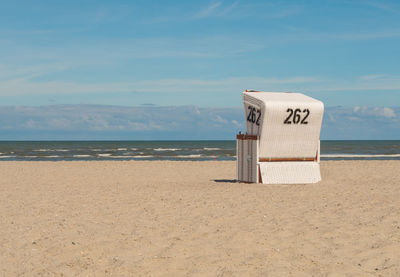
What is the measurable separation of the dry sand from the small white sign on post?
2810 millimetres

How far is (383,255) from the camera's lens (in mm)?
6801

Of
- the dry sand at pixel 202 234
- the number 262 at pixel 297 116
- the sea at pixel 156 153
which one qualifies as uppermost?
the number 262 at pixel 297 116

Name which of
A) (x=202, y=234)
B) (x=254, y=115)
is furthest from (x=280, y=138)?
(x=202, y=234)

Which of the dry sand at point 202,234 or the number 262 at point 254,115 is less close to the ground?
the number 262 at point 254,115

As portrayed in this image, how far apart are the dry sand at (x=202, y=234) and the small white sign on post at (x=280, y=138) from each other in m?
2.81

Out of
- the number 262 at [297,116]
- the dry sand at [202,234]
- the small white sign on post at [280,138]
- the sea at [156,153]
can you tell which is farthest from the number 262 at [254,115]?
the sea at [156,153]

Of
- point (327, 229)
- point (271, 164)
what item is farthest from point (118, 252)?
point (271, 164)

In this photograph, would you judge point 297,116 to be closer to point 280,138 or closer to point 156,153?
point 280,138

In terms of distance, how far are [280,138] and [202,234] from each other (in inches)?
343

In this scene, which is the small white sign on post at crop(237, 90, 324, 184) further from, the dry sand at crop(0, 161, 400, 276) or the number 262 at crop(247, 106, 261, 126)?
the dry sand at crop(0, 161, 400, 276)

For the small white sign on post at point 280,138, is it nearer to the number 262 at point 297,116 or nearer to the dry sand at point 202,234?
the number 262 at point 297,116

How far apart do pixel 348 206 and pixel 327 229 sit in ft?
9.80

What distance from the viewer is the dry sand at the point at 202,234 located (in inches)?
251

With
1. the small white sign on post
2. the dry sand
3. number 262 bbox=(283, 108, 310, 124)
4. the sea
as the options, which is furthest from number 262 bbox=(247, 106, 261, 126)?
the sea
